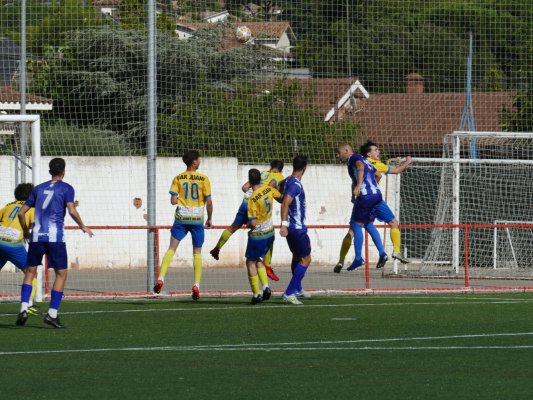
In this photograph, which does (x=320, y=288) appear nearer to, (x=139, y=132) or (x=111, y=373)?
(x=139, y=132)

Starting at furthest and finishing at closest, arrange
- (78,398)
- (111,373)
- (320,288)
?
(320,288) < (111,373) < (78,398)

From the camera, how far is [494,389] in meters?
9.15

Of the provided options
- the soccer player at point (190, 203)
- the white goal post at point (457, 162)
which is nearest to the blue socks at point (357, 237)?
the soccer player at point (190, 203)

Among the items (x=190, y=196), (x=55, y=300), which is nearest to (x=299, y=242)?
(x=190, y=196)

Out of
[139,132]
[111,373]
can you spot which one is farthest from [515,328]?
[139,132]

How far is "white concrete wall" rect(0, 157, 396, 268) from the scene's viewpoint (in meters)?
26.5

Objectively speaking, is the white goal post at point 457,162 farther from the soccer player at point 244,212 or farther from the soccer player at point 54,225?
the soccer player at point 54,225

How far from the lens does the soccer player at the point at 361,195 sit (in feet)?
56.3

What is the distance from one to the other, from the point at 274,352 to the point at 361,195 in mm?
6345

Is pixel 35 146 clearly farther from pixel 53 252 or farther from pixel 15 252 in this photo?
pixel 53 252

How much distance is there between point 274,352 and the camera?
11.5 meters

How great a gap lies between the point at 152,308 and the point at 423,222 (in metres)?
12.0

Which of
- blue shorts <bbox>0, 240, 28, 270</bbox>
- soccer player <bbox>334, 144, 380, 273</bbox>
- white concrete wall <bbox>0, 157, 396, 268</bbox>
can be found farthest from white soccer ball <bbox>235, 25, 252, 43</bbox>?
blue shorts <bbox>0, 240, 28, 270</bbox>

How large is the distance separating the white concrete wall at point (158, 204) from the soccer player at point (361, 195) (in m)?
9.17
